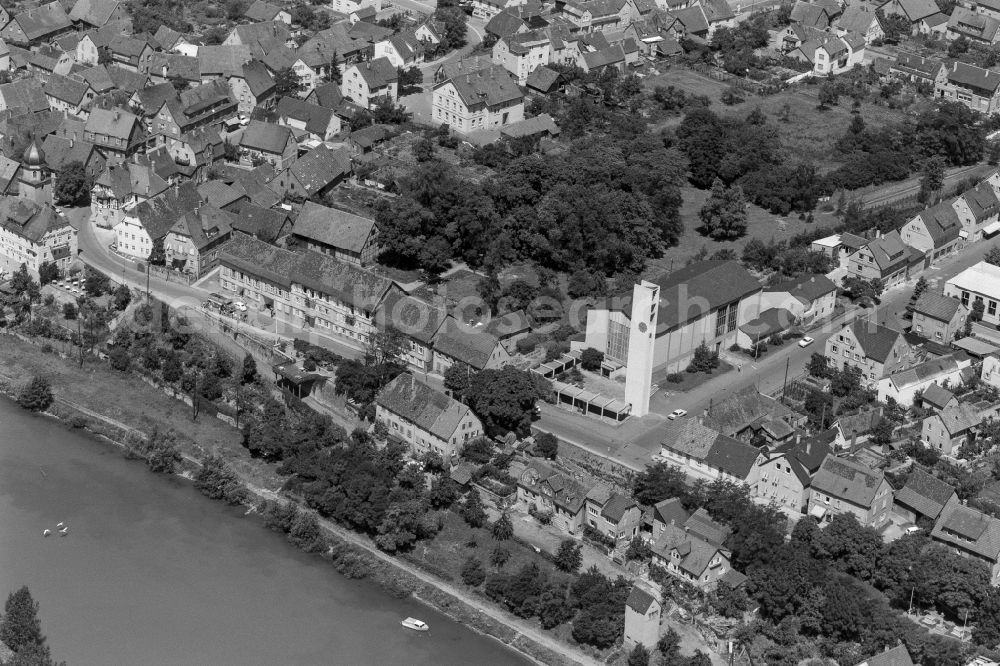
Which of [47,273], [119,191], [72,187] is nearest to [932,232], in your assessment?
[119,191]

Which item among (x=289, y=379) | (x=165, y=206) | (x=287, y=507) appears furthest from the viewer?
(x=165, y=206)

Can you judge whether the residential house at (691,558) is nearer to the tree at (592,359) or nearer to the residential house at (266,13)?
the tree at (592,359)

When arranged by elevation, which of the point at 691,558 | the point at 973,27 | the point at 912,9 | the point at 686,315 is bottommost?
the point at 973,27

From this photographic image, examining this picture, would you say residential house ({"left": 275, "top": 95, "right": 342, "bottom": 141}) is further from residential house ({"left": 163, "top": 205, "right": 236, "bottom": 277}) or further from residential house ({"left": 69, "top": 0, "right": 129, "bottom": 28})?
residential house ({"left": 69, "top": 0, "right": 129, "bottom": 28})

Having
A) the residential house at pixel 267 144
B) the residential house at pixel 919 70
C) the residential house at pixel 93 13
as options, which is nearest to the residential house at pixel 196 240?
the residential house at pixel 267 144

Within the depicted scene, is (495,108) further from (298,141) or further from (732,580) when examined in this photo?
(732,580)

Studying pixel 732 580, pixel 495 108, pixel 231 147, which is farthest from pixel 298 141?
pixel 732 580

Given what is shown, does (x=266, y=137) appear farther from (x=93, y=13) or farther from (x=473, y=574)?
(x=473, y=574)
